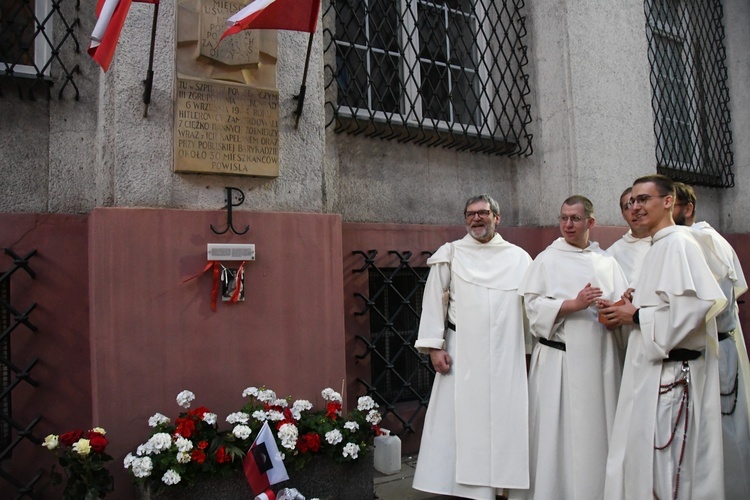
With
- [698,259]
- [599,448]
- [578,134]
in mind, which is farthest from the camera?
[578,134]

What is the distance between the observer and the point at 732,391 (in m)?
3.76

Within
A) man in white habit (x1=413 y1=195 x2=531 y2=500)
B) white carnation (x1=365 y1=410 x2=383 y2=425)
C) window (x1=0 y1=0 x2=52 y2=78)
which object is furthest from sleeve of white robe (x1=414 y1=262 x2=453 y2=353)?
window (x1=0 y1=0 x2=52 y2=78)

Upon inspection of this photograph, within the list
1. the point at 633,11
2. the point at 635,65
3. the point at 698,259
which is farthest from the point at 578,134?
the point at 698,259

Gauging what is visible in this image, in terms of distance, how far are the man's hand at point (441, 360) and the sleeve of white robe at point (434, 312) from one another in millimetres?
42

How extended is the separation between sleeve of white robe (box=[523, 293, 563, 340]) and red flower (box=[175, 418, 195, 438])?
85.3 inches

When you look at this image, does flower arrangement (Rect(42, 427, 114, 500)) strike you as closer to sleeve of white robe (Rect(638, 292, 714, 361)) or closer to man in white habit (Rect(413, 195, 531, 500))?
man in white habit (Rect(413, 195, 531, 500))

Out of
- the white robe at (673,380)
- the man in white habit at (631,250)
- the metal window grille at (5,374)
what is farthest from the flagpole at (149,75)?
the man in white habit at (631,250)

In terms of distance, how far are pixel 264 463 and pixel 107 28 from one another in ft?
8.42

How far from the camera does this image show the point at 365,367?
Result: 509 cm

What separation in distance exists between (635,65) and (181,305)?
5.15 metres

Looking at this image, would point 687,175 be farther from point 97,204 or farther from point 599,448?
point 97,204

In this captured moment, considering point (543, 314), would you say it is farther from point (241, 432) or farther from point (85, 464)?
point (85, 464)

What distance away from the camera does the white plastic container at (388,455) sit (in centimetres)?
483

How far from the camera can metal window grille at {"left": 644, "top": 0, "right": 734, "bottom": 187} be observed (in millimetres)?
7703
